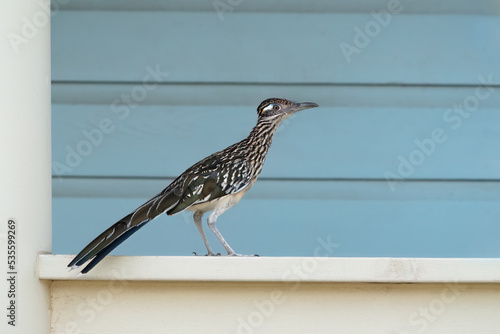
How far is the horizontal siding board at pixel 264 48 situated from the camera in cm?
472

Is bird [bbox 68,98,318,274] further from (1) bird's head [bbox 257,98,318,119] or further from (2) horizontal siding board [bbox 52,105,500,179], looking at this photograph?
(2) horizontal siding board [bbox 52,105,500,179]

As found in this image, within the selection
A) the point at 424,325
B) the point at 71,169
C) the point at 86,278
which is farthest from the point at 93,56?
the point at 424,325

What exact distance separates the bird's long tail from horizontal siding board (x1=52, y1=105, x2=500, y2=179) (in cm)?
191

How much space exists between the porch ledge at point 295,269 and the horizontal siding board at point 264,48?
93.7 inches

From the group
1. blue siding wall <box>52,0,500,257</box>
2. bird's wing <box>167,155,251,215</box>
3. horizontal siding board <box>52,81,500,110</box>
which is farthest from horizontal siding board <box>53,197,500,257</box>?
bird's wing <box>167,155,251,215</box>

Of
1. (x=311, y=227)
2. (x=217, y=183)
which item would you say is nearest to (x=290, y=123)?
(x=311, y=227)

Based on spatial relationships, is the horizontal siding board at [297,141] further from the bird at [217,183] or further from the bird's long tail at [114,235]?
the bird's long tail at [114,235]

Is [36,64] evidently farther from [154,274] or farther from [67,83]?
[67,83]

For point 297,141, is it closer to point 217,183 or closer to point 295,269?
point 217,183

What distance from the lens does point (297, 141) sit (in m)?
4.76

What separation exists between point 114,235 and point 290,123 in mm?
2379

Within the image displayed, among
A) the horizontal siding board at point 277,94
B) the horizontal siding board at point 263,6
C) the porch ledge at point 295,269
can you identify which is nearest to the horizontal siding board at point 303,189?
the horizontal siding board at point 277,94

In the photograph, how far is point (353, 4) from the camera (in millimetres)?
4797

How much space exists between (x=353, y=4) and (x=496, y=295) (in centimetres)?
262
